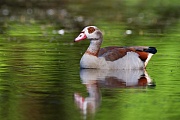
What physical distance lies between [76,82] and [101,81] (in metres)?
0.50

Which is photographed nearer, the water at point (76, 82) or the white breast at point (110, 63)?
the water at point (76, 82)

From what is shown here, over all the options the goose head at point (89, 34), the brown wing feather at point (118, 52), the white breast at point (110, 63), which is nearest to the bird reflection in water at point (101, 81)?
the white breast at point (110, 63)

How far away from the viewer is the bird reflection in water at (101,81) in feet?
38.6

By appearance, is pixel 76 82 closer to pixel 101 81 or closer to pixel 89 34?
pixel 101 81

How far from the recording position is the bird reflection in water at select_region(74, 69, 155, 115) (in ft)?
38.6

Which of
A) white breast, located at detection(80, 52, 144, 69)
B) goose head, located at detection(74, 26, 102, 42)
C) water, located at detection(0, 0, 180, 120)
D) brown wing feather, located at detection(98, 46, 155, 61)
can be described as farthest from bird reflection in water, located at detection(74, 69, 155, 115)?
goose head, located at detection(74, 26, 102, 42)

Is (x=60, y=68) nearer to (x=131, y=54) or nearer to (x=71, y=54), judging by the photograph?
(x=131, y=54)

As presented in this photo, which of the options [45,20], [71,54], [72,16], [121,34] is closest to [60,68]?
[71,54]

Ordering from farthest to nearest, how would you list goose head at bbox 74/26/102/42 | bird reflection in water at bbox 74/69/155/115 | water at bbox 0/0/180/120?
goose head at bbox 74/26/102/42
bird reflection in water at bbox 74/69/155/115
water at bbox 0/0/180/120

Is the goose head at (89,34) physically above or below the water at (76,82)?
above

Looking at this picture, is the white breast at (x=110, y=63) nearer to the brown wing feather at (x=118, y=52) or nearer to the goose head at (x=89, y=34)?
the brown wing feather at (x=118, y=52)

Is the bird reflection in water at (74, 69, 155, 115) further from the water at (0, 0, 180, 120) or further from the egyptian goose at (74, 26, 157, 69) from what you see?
the egyptian goose at (74, 26, 157, 69)

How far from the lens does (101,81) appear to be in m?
14.2

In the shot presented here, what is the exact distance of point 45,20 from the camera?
97.1 ft
